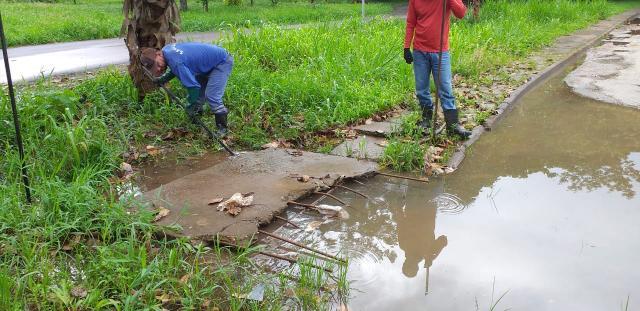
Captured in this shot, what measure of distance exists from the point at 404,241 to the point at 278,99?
3.12 meters

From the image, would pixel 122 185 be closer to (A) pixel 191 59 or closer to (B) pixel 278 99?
(A) pixel 191 59

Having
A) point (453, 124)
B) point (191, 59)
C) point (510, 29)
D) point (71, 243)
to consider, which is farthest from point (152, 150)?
point (510, 29)

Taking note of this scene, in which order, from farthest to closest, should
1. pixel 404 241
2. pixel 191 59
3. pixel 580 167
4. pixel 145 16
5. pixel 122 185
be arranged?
pixel 145 16 → pixel 191 59 → pixel 580 167 → pixel 122 185 → pixel 404 241

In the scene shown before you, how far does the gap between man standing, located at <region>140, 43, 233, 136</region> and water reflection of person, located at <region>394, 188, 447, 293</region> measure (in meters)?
2.36

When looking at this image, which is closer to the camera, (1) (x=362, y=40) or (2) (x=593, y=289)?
(2) (x=593, y=289)

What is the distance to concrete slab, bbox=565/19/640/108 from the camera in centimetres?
783

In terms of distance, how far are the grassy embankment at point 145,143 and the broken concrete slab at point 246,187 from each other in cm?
22

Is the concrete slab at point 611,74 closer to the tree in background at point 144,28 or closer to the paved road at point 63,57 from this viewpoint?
the tree in background at point 144,28

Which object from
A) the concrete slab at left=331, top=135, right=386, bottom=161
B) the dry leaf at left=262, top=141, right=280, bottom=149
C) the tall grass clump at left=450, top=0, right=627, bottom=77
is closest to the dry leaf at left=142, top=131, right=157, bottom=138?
the dry leaf at left=262, top=141, right=280, bottom=149

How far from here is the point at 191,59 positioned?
18.3 feet

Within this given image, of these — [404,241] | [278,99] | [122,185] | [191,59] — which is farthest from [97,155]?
[404,241]

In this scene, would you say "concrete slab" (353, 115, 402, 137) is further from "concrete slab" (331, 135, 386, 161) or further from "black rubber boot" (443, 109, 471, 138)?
"black rubber boot" (443, 109, 471, 138)

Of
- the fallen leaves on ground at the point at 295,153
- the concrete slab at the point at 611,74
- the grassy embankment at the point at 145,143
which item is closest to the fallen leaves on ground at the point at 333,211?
the grassy embankment at the point at 145,143

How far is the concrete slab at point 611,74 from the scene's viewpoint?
25.7ft
